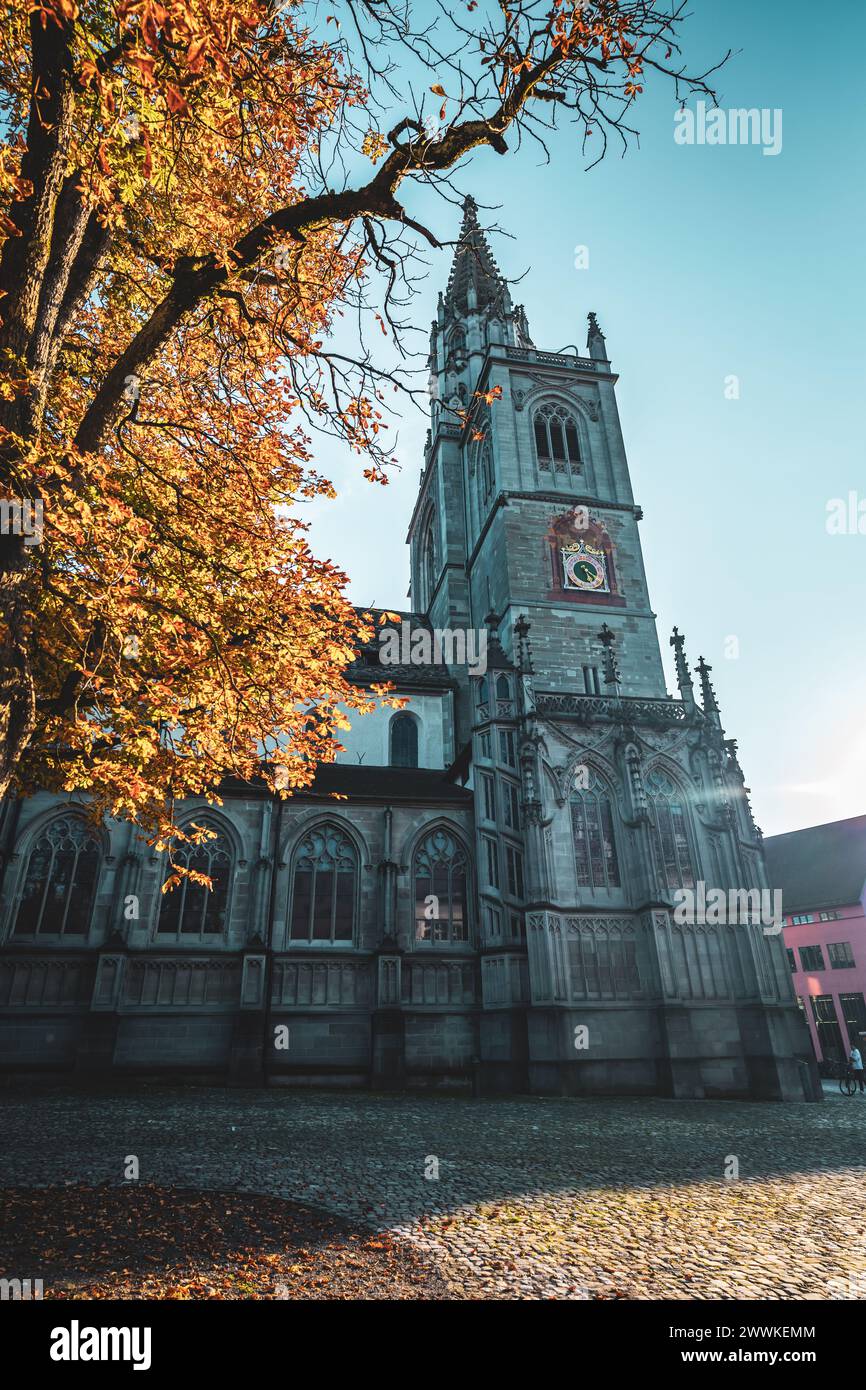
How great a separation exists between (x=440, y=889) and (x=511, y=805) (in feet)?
10.7

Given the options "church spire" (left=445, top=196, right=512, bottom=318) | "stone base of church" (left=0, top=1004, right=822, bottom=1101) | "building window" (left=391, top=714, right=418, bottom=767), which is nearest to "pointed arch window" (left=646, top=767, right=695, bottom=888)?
"stone base of church" (left=0, top=1004, right=822, bottom=1101)

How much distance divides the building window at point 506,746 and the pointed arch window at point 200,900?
833 cm

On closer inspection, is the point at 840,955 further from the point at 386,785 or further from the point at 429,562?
the point at 429,562

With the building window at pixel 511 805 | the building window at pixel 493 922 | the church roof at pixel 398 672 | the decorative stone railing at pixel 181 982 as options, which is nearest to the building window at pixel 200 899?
the decorative stone railing at pixel 181 982

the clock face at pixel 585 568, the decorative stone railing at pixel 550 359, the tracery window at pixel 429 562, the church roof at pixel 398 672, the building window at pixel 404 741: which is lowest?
the building window at pixel 404 741

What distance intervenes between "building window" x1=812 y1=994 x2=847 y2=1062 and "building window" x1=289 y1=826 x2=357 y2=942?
29184 millimetres

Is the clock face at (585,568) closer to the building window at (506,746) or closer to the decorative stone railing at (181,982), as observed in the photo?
the building window at (506,746)

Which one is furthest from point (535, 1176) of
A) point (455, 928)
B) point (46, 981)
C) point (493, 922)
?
point (46, 981)

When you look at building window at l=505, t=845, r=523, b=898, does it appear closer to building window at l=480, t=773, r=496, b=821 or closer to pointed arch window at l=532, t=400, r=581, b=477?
building window at l=480, t=773, r=496, b=821

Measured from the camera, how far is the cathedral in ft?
55.6

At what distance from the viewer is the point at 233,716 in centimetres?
796

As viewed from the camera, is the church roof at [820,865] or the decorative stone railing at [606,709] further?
the church roof at [820,865]

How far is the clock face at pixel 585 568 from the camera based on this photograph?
91.1ft

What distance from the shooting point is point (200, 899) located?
1872cm
